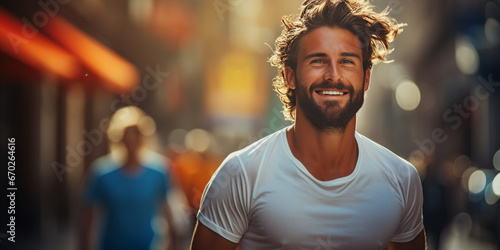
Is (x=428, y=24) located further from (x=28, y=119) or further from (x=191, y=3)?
(x=28, y=119)

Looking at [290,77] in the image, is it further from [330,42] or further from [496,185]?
[496,185]

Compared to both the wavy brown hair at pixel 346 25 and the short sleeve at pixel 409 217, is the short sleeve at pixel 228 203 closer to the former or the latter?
the wavy brown hair at pixel 346 25

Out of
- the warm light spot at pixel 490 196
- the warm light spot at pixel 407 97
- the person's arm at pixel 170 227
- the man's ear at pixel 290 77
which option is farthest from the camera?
the warm light spot at pixel 407 97

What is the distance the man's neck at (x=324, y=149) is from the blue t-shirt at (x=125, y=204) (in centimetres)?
210

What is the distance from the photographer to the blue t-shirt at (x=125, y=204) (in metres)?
4.43

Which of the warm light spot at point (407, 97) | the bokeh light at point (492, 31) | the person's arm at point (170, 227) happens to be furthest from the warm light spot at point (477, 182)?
the warm light spot at point (407, 97)

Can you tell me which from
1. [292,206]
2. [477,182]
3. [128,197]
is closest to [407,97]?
[477,182]

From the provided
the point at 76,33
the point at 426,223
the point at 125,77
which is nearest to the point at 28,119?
the point at 76,33

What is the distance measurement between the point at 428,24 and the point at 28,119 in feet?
71.7

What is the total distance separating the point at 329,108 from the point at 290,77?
244 mm

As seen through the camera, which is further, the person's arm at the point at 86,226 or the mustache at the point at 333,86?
the person's arm at the point at 86,226

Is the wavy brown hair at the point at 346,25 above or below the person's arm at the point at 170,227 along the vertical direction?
above

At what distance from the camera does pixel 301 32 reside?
2623 mm

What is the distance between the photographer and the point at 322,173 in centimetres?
261
